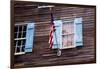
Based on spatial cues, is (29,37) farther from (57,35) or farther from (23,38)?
(57,35)

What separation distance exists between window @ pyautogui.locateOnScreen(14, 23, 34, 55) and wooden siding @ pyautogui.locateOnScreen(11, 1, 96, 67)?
0.14ft

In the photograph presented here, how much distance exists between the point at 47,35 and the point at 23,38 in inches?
10.1

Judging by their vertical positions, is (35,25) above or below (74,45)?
above

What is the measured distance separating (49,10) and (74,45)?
48 centimetres

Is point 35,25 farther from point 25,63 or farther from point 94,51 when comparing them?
point 94,51

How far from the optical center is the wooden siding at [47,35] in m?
1.92

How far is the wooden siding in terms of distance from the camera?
1.92 m

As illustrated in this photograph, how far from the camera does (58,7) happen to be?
205cm

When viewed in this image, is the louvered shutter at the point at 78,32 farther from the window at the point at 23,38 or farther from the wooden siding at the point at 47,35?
the window at the point at 23,38

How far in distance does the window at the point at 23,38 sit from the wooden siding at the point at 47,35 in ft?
0.14

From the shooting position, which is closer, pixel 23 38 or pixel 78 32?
pixel 23 38

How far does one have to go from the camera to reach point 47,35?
2.01 metres

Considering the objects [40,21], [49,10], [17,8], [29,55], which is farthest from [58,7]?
[29,55]

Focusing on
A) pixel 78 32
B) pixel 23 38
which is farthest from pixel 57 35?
pixel 23 38
